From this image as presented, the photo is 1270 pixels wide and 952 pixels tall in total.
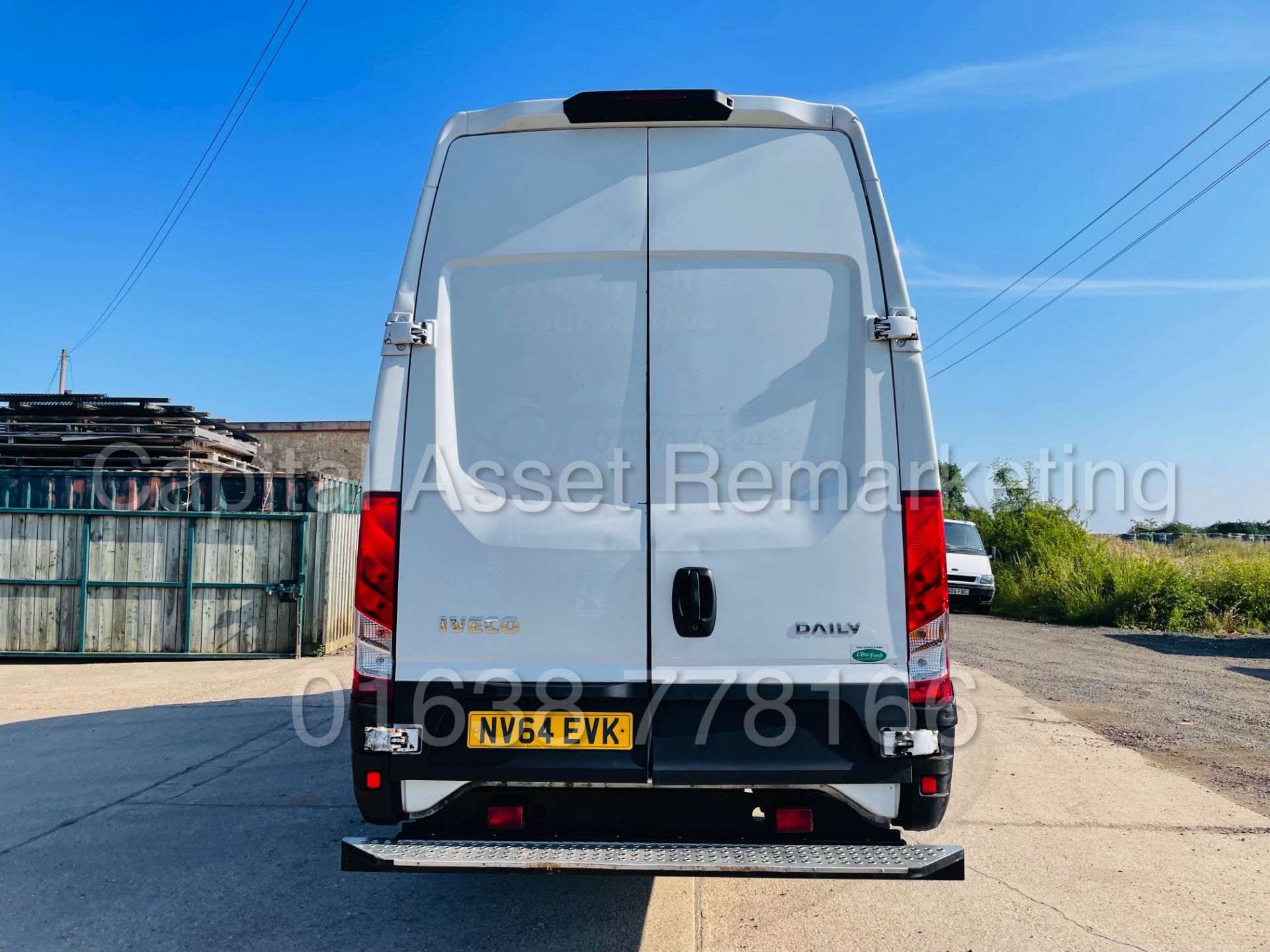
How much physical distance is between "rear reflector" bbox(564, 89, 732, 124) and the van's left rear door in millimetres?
63

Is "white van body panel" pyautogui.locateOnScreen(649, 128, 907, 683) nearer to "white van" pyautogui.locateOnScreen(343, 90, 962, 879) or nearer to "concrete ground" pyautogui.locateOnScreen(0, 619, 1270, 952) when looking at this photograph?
"white van" pyautogui.locateOnScreen(343, 90, 962, 879)

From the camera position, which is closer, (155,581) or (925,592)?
(925,592)

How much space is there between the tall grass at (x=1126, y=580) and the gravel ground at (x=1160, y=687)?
907 millimetres

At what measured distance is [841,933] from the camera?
3314 mm

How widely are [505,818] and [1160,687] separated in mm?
8557

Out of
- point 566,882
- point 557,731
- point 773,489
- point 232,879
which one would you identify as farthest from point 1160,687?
point 232,879

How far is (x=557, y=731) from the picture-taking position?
9.13ft

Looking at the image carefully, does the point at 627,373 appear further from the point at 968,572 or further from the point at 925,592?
the point at 968,572

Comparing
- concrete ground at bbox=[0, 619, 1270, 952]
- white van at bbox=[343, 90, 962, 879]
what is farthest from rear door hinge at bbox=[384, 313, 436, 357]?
concrete ground at bbox=[0, 619, 1270, 952]

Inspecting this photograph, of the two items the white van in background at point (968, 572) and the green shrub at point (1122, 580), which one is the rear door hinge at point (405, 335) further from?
the white van in background at point (968, 572)

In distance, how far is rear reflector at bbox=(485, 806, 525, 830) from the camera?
281cm

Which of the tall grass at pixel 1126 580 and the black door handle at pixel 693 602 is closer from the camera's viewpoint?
the black door handle at pixel 693 602

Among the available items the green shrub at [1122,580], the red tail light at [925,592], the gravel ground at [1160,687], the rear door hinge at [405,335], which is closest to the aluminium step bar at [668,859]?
the red tail light at [925,592]

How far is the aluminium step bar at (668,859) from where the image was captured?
2.53 metres
